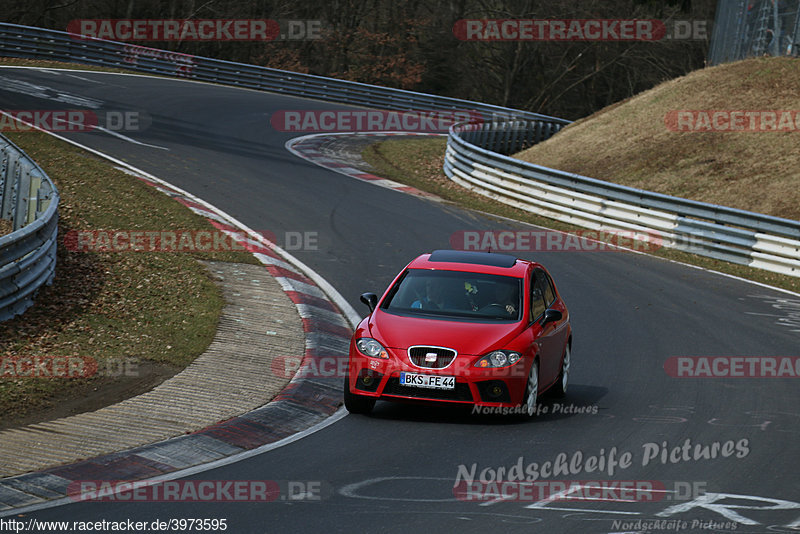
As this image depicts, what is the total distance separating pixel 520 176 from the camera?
26766 millimetres

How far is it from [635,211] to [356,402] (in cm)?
1471

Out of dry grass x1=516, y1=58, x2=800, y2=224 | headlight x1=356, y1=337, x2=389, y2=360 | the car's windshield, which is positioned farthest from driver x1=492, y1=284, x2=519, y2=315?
dry grass x1=516, y1=58, x2=800, y2=224

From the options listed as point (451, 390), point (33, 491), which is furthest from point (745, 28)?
point (33, 491)

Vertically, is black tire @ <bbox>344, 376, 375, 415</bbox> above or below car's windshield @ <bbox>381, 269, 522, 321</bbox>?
below

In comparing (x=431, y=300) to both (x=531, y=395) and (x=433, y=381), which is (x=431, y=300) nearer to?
(x=433, y=381)

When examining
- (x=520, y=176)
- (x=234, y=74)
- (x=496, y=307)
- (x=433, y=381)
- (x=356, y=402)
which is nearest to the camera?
(x=433, y=381)

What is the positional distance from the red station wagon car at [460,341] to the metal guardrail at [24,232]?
4.43 m

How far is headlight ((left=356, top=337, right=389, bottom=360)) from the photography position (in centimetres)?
1010

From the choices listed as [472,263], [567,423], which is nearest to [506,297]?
[472,263]

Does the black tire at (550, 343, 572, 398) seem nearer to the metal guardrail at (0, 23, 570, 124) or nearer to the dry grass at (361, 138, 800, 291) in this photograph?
the dry grass at (361, 138, 800, 291)

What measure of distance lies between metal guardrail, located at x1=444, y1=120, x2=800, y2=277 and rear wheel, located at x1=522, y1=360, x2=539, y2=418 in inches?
476

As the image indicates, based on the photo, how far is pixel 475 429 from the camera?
32.5ft

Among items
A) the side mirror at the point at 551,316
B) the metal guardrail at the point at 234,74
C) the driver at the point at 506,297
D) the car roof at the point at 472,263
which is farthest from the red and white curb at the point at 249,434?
the metal guardrail at the point at 234,74

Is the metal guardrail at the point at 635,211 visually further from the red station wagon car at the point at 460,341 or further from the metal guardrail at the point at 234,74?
the metal guardrail at the point at 234,74
